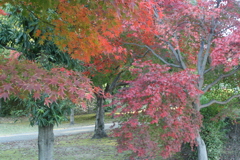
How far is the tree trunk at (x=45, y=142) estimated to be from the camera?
6230mm

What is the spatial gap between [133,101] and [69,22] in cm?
236

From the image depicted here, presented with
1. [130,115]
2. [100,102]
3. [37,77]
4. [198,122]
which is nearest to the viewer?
[37,77]

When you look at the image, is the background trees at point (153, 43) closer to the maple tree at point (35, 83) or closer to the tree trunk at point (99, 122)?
the maple tree at point (35, 83)

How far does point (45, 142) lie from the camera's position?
625 centimetres

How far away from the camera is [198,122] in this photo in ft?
20.9

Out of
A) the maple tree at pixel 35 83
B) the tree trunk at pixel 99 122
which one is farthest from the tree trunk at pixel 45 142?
the tree trunk at pixel 99 122

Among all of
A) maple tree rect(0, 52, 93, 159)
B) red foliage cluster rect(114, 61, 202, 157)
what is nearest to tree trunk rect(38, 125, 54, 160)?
red foliage cluster rect(114, 61, 202, 157)

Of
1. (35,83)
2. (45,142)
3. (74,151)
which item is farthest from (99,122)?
(35,83)

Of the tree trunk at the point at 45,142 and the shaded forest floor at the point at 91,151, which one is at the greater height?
the tree trunk at the point at 45,142

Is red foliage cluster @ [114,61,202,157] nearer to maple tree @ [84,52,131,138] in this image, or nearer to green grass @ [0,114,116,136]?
maple tree @ [84,52,131,138]

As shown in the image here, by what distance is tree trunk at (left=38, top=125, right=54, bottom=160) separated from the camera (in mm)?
6230

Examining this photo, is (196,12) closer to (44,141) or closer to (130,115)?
(130,115)

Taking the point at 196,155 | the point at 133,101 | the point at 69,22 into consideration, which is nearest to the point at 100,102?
the point at 196,155

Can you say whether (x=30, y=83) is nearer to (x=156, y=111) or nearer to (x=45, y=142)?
(x=156, y=111)
